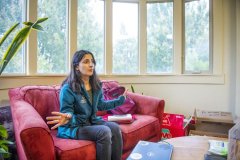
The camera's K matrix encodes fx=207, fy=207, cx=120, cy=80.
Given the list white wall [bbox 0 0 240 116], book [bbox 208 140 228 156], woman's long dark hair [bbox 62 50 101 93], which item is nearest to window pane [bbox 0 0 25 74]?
white wall [bbox 0 0 240 116]

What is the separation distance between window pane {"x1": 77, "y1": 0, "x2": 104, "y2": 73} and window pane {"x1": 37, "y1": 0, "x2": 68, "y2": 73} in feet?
0.76

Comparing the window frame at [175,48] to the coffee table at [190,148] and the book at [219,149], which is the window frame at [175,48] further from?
the book at [219,149]

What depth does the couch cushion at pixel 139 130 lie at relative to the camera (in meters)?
1.82

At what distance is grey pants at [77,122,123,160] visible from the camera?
A: 153 cm

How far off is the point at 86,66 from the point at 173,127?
134 cm

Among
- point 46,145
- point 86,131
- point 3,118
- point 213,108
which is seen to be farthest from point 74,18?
point 213,108

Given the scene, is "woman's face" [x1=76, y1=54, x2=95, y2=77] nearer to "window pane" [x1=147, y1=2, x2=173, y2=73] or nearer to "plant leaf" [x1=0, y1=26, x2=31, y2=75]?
"plant leaf" [x1=0, y1=26, x2=31, y2=75]

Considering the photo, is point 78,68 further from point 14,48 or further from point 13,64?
point 13,64

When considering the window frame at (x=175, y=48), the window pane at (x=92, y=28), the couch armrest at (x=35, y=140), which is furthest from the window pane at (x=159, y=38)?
the couch armrest at (x=35, y=140)

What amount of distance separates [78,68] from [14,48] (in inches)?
20.1

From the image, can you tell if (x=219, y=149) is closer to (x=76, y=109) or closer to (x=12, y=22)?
(x=76, y=109)

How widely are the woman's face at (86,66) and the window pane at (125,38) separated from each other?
4.45 ft

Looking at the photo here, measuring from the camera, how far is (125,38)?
319 centimetres

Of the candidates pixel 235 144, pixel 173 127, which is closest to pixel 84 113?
pixel 235 144
